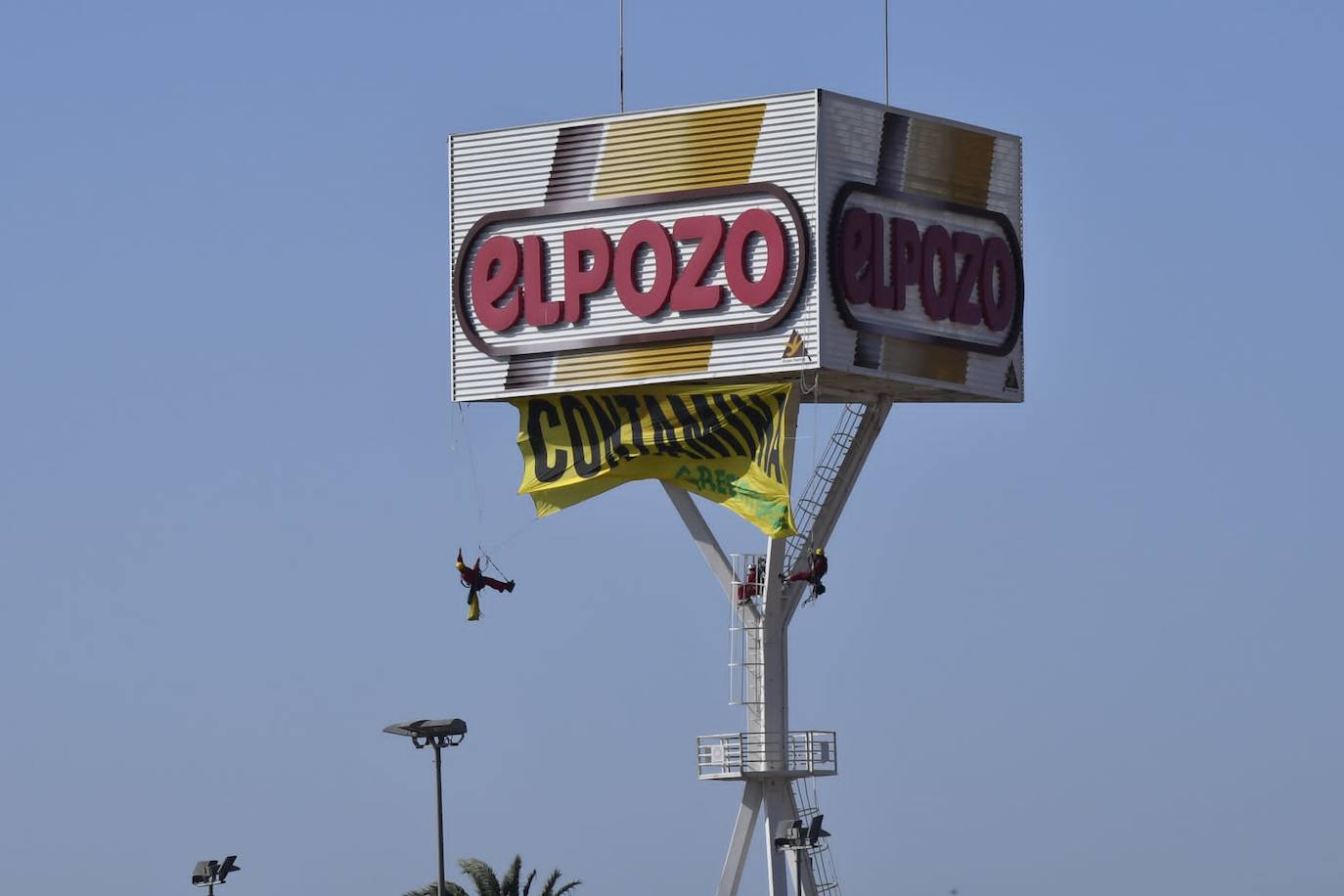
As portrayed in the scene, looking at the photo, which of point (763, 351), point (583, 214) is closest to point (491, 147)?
point (583, 214)

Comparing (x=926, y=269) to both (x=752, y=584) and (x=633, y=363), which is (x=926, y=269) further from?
(x=752, y=584)

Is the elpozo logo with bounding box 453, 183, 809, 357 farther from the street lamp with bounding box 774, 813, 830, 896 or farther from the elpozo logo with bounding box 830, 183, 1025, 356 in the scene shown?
the street lamp with bounding box 774, 813, 830, 896

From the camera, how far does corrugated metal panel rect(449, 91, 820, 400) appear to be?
292 ft

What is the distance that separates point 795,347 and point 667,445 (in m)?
4.90

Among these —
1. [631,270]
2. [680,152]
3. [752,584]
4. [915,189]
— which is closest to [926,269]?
[915,189]

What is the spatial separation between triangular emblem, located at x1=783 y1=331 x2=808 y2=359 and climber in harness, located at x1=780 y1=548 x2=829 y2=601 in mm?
5108

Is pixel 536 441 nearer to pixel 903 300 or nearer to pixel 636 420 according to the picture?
pixel 636 420

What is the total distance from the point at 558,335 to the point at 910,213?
9.17 metres

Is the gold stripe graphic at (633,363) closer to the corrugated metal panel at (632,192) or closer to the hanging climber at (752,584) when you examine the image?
the corrugated metal panel at (632,192)

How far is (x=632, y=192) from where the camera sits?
9088cm

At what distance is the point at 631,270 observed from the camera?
90750 millimetres

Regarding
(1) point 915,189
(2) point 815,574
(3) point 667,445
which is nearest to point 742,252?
(1) point 915,189

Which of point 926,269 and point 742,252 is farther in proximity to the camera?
point 926,269

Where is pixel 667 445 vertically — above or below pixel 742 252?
below
